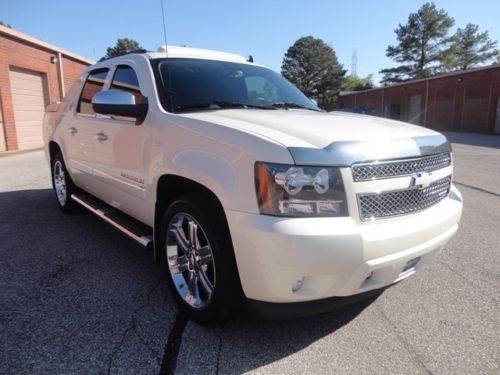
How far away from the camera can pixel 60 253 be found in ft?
13.0

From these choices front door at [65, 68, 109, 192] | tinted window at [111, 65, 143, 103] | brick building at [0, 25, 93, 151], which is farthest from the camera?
brick building at [0, 25, 93, 151]

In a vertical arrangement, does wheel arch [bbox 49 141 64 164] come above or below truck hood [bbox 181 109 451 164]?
below

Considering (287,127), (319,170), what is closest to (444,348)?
(319,170)

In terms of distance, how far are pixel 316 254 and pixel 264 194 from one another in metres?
0.40

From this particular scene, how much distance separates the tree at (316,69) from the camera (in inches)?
2744

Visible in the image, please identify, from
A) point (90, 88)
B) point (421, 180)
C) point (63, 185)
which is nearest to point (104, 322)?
point (421, 180)

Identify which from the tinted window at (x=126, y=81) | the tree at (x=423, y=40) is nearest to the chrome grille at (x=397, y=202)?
the tinted window at (x=126, y=81)

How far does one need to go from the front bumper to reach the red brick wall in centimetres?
1402

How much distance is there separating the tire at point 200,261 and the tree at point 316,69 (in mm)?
69155

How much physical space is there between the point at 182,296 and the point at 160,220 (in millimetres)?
601

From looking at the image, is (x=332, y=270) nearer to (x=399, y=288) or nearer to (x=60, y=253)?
(x=399, y=288)

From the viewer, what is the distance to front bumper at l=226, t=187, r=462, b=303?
200cm

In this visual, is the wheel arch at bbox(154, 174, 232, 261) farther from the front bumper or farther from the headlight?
the headlight

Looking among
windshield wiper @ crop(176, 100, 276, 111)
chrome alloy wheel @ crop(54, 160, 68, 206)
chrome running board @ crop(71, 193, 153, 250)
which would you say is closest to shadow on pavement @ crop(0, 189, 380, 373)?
chrome running board @ crop(71, 193, 153, 250)
